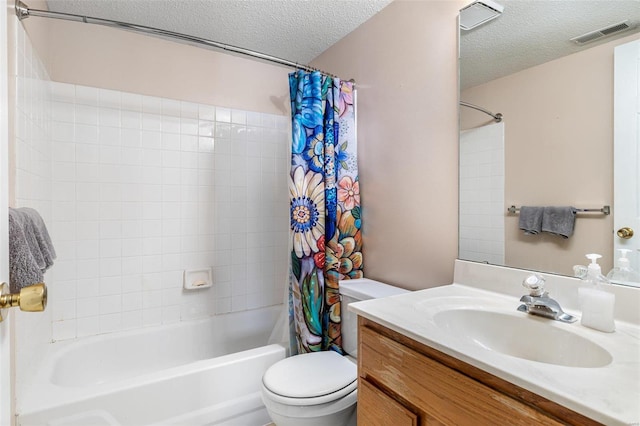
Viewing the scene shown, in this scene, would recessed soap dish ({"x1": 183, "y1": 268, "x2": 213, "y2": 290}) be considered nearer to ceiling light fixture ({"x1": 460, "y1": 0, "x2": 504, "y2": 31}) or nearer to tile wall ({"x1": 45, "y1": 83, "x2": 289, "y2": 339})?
tile wall ({"x1": 45, "y1": 83, "x2": 289, "y2": 339})

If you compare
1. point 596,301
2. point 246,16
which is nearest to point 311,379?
point 596,301

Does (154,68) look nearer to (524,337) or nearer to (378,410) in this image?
(378,410)

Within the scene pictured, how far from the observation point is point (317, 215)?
1745mm

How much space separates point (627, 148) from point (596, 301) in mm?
466

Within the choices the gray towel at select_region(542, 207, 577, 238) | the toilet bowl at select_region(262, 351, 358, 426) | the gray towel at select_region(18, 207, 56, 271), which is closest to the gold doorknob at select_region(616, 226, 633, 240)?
the gray towel at select_region(542, 207, 577, 238)

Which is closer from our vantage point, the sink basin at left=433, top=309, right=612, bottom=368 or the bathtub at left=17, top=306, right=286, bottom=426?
the sink basin at left=433, top=309, right=612, bottom=368

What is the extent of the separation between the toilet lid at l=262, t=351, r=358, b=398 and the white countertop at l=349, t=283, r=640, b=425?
1.63 feet

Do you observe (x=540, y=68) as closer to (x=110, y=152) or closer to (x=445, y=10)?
(x=445, y=10)

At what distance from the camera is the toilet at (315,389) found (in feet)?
4.10

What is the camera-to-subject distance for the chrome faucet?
92 cm

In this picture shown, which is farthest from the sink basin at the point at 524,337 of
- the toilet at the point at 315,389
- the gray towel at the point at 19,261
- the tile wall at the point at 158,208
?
the tile wall at the point at 158,208

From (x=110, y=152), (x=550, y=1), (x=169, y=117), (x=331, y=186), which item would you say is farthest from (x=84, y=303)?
(x=550, y=1)

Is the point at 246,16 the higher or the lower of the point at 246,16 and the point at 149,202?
the higher

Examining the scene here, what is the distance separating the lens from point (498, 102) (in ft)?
4.10
